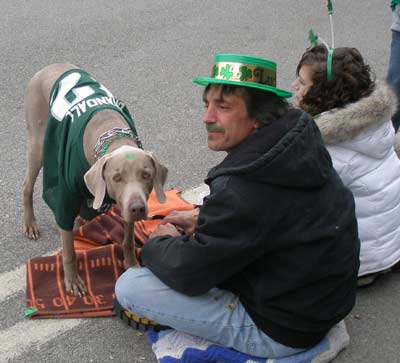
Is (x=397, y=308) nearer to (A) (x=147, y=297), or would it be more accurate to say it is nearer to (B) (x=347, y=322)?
(B) (x=347, y=322)

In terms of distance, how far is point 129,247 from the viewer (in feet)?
11.6

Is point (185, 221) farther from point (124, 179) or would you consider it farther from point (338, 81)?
point (338, 81)

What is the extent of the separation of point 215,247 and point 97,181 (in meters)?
0.85

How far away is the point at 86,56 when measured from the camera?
6.48 m

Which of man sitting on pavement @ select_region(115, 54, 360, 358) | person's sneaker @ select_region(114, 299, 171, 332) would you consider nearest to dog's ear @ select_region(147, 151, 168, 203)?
man sitting on pavement @ select_region(115, 54, 360, 358)

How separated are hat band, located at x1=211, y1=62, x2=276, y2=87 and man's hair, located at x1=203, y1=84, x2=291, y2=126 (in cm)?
4

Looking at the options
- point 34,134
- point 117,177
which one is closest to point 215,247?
point 117,177

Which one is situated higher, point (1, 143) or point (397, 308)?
point (1, 143)

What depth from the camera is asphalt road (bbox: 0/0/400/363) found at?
3.14m

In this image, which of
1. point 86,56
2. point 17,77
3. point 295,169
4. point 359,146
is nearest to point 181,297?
point 295,169

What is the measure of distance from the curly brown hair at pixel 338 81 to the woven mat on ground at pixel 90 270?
3.87 ft

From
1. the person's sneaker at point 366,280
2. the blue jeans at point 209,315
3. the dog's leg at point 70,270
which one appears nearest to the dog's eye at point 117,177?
the dog's leg at point 70,270

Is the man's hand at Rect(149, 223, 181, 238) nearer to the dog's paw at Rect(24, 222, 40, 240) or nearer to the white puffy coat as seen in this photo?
the white puffy coat

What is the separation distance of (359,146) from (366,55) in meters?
4.46
